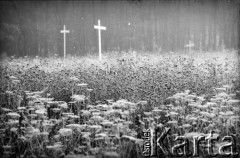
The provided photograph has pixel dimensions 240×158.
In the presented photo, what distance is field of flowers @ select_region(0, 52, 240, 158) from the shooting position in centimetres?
362

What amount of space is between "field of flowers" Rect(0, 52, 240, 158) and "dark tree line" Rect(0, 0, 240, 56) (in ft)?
0.60

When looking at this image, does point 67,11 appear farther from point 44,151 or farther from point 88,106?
point 44,151

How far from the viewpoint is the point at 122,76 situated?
451 centimetres

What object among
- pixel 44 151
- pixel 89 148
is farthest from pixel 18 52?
pixel 89 148

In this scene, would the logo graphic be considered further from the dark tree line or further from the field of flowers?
the dark tree line

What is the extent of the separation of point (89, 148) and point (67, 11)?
2.04 meters

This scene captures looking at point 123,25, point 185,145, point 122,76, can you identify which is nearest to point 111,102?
point 122,76

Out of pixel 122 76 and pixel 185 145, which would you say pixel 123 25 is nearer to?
pixel 122 76

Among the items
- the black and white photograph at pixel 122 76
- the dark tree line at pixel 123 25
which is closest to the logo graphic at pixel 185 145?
the black and white photograph at pixel 122 76

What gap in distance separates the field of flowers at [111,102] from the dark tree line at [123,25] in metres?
0.18

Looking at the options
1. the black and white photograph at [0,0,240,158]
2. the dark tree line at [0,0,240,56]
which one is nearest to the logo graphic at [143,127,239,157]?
the black and white photograph at [0,0,240,158]

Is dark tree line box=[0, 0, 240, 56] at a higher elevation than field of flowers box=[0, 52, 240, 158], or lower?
higher

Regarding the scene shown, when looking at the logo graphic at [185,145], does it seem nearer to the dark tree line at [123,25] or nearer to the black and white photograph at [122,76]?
the black and white photograph at [122,76]

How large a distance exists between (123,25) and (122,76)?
0.80 m
